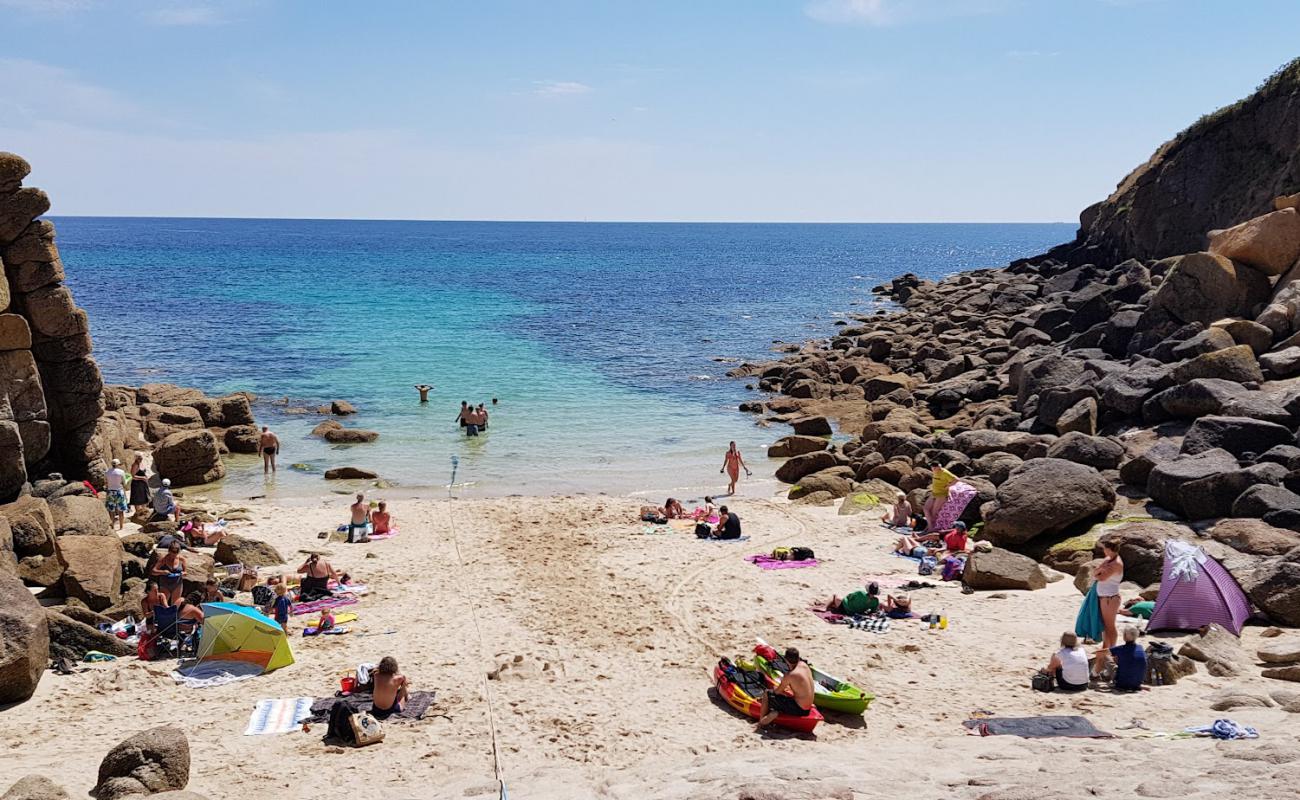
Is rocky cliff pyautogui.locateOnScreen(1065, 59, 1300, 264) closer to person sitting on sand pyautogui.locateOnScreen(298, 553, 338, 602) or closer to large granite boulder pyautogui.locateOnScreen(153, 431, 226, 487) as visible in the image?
person sitting on sand pyautogui.locateOnScreen(298, 553, 338, 602)

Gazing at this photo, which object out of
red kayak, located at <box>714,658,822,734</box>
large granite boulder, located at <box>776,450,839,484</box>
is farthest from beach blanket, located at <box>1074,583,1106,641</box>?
large granite boulder, located at <box>776,450,839,484</box>

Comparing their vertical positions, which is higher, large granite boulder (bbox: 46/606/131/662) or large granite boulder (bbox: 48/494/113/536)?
large granite boulder (bbox: 48/494/113/536)

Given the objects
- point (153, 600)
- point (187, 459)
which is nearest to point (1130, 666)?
point (153, 600)

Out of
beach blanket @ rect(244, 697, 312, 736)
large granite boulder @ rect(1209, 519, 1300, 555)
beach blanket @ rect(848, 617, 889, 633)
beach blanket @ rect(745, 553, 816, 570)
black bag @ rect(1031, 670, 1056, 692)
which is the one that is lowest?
beach blanket @ rect(244, 697, 312, 736)

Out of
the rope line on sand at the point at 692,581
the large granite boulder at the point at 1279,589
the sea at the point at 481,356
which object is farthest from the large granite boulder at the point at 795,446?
the large granite boulder at the point at 1279,589

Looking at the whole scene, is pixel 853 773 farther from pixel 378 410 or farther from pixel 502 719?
pixel 378 410

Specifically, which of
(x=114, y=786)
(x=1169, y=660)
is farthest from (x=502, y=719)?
(x=1169, y=660)

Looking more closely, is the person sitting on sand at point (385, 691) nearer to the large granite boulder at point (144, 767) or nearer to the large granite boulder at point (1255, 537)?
the large granite boulder at point (144, 767)

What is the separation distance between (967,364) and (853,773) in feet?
91.0

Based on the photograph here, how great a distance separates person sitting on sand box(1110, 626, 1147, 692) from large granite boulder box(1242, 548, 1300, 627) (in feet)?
8.36

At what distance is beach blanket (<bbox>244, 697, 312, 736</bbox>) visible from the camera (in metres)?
11.0

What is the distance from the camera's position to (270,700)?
11719mm

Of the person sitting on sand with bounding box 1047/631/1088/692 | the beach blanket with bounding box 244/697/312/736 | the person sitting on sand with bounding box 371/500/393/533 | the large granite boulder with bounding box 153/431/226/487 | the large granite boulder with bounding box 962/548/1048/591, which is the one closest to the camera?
the beach blanket with bounding box 244/697/312/736

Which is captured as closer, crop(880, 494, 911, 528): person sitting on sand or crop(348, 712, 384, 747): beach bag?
crop(348, 712, 384, 747): beach bag
